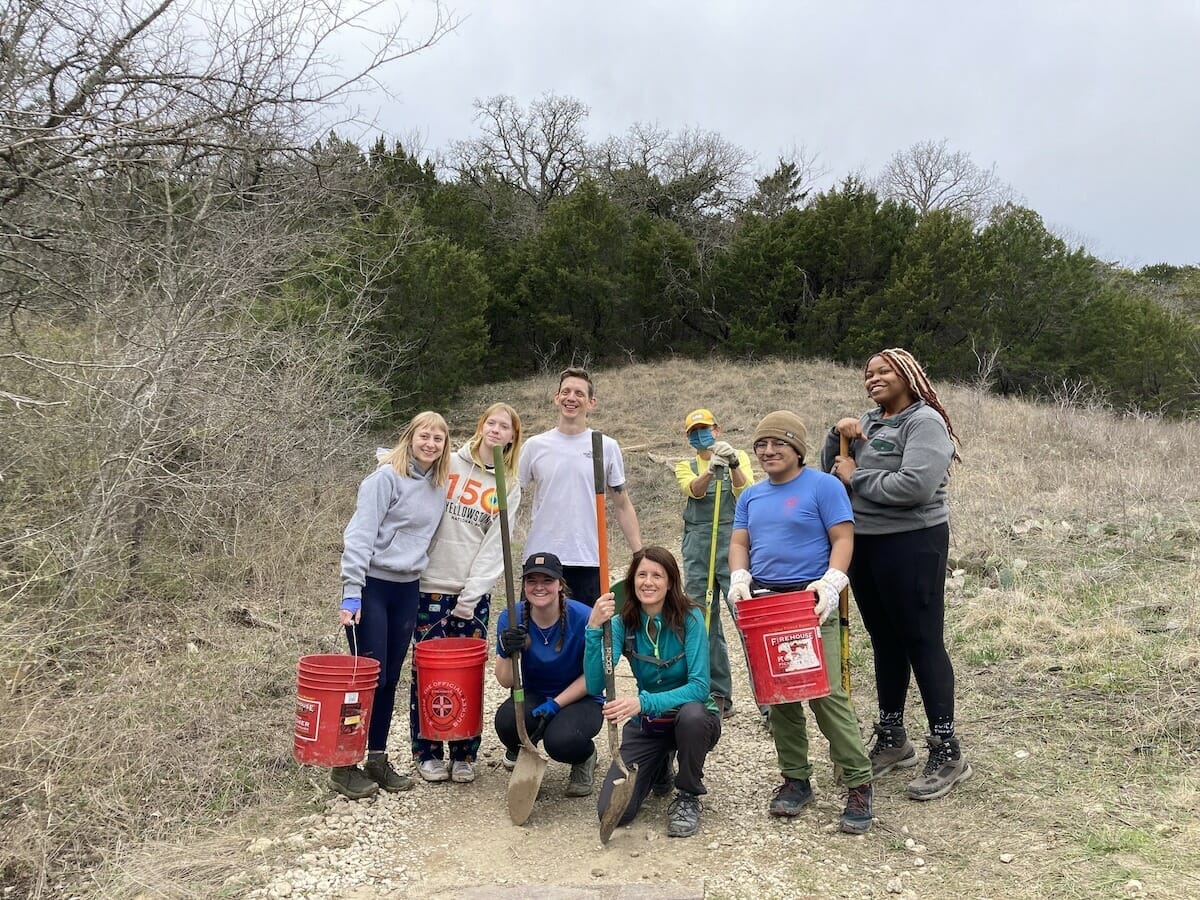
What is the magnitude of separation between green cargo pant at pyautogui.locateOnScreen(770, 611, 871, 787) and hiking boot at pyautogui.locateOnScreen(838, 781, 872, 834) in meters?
0.05

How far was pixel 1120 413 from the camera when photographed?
1878 centimetres

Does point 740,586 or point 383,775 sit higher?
point 740,586

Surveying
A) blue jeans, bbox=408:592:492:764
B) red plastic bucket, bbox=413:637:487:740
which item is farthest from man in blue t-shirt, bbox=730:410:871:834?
blue jeans, bbox=408:592:492:764

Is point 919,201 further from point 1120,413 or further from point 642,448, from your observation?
point 642,448

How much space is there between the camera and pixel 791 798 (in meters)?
3.53

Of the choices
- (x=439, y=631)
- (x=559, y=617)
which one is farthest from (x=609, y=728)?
(x=439, y=631)

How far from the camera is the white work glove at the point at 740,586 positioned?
3.39 meters

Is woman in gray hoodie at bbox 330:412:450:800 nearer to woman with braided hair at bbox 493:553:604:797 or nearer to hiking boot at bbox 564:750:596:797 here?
woman with braided hair at bbox 493:553:604:797

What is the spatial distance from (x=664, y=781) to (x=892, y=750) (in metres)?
1.09

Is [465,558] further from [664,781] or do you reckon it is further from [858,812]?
[858,812]

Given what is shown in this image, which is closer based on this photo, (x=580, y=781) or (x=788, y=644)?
(x=788, y=644)

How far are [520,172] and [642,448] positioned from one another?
20.3 m

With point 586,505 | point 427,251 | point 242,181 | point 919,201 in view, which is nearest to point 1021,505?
point 586,505

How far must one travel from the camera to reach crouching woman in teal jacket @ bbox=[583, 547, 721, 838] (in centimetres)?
342
